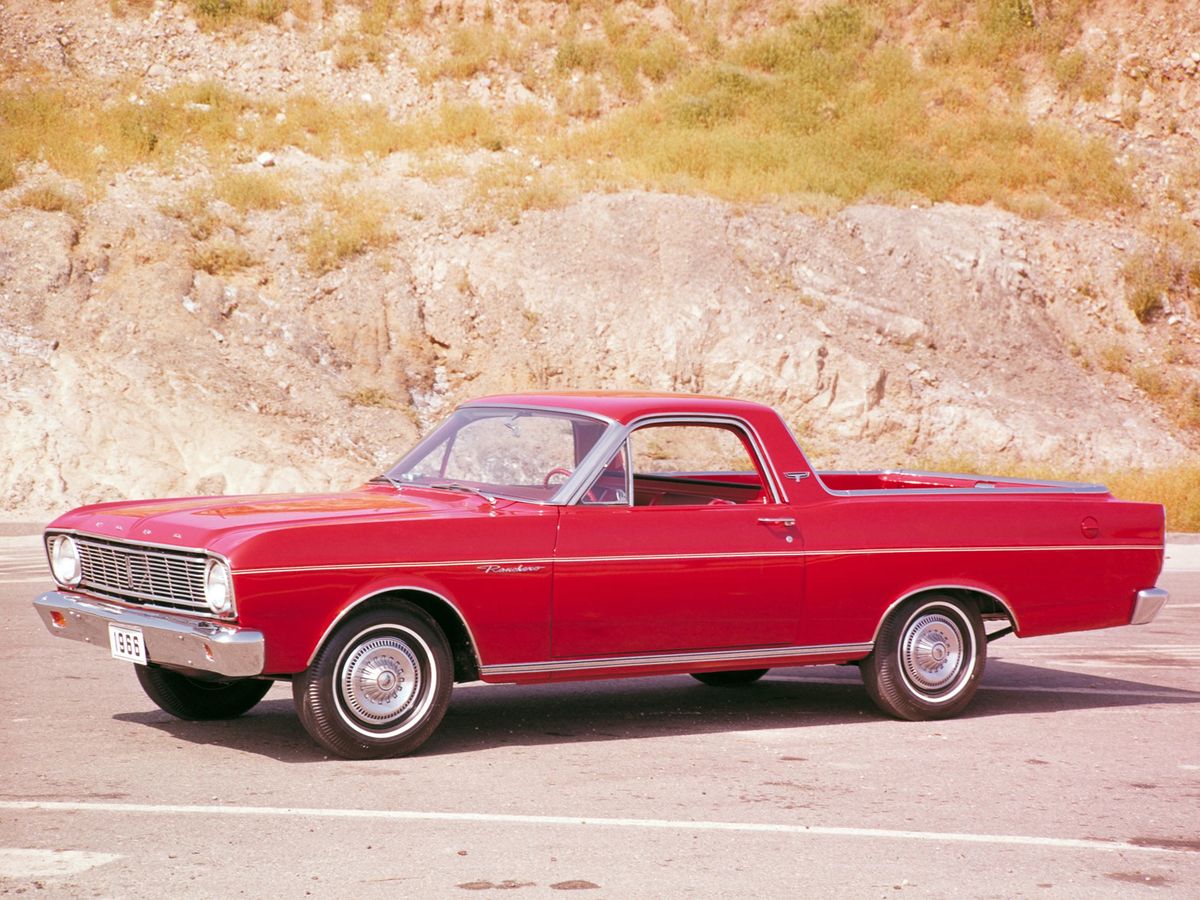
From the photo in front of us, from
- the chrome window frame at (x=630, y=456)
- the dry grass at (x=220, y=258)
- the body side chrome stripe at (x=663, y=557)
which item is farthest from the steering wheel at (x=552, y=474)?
the dry grass at (x=220, y=258)

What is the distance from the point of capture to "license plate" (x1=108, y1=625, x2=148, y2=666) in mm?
7113

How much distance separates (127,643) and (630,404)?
2.73 metres

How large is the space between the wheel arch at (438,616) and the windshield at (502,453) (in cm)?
75

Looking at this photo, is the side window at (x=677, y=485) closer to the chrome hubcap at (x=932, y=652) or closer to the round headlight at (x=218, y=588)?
the chrome hubcap at (x=932, y=652)

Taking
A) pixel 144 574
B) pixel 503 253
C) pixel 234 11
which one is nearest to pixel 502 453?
pixel 144 574

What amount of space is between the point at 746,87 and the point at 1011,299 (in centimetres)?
907

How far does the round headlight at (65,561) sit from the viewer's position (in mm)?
7812

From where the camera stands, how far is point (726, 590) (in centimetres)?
795

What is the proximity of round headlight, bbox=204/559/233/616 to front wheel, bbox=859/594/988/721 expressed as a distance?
354 cm

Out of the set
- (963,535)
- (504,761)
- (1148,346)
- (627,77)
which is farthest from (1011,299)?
(504,761)

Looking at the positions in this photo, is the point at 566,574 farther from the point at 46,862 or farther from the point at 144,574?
the point at 46,862

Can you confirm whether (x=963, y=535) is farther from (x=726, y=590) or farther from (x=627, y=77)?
(x=627, y=77)

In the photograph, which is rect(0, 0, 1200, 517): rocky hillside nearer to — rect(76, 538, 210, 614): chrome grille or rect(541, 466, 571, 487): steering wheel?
rect(76, 538, 210, 614): chrome grille

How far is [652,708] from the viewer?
29.3 feet
